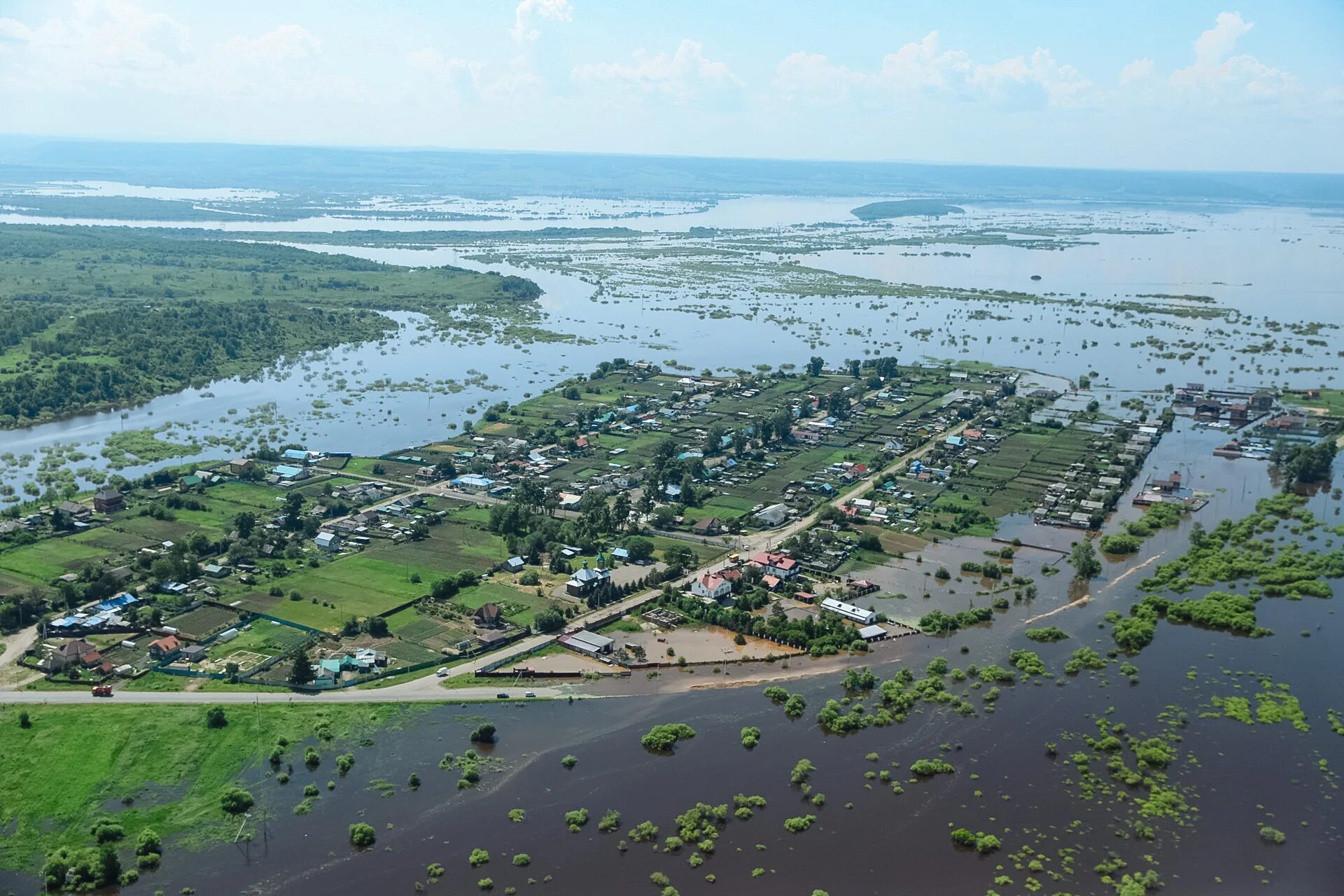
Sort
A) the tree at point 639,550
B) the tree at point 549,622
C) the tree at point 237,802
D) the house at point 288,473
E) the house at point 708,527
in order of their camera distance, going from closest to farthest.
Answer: the tree at point 237,802 → the tree at point 549,622 → the tree at point 639,550 → the house at point 708,527 → the house at point 288,473

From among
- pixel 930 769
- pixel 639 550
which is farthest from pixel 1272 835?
pixel 639 550

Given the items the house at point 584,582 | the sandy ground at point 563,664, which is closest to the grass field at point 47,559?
the house at point 584,582

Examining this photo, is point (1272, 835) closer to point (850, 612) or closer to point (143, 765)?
point (850, 612)

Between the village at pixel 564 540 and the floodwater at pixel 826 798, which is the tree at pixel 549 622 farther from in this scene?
the floodwater at pixel 826 798

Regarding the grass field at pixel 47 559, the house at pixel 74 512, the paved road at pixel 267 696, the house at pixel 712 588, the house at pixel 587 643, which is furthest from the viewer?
the house at pixel 74 512

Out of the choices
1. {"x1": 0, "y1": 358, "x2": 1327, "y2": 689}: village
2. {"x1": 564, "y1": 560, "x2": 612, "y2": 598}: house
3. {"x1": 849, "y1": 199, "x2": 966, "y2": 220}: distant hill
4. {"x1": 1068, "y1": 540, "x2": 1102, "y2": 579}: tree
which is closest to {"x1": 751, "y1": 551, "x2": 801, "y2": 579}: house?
{"x1": 0, "y1": 358, "x2": 1327, "y2": 689}: village

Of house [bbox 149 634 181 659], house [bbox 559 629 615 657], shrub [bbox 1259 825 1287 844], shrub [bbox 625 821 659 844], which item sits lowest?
shrub [bbox 625 821 659 844]

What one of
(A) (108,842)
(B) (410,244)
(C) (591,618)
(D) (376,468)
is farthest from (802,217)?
(A) (108,842)

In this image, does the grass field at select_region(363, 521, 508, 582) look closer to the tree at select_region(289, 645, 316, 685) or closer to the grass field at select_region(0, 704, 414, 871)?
the tree at select_region(289, 645, 316, 685)
